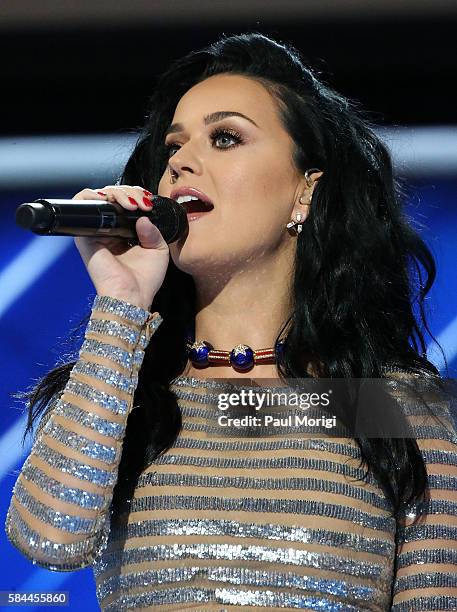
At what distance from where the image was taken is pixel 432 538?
1.52 m

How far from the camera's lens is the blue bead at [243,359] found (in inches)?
65.9

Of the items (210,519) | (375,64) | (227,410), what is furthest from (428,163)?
(210,519)

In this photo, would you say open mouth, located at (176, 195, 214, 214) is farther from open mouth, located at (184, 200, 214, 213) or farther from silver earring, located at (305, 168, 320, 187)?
silver earring, located at (305, 168, 320, 187)

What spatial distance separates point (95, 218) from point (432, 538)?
634 mm

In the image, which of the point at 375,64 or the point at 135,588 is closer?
the point at 135,588

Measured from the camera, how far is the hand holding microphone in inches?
54.3

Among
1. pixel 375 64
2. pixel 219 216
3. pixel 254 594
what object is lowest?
pixel 254 594

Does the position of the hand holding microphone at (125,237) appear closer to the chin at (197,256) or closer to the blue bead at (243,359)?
the chin at (197,256)

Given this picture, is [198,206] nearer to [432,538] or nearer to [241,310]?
[241,310]

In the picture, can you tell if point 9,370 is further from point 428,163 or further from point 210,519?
point 428,163

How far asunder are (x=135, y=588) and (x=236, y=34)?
36.4 inches

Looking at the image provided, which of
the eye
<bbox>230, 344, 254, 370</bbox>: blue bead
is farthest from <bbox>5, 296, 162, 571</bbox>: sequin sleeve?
the eye

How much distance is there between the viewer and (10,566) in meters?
1.86

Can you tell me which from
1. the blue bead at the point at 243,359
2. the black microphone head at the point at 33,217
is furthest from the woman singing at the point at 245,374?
the black microphone head at the point at 33,217
